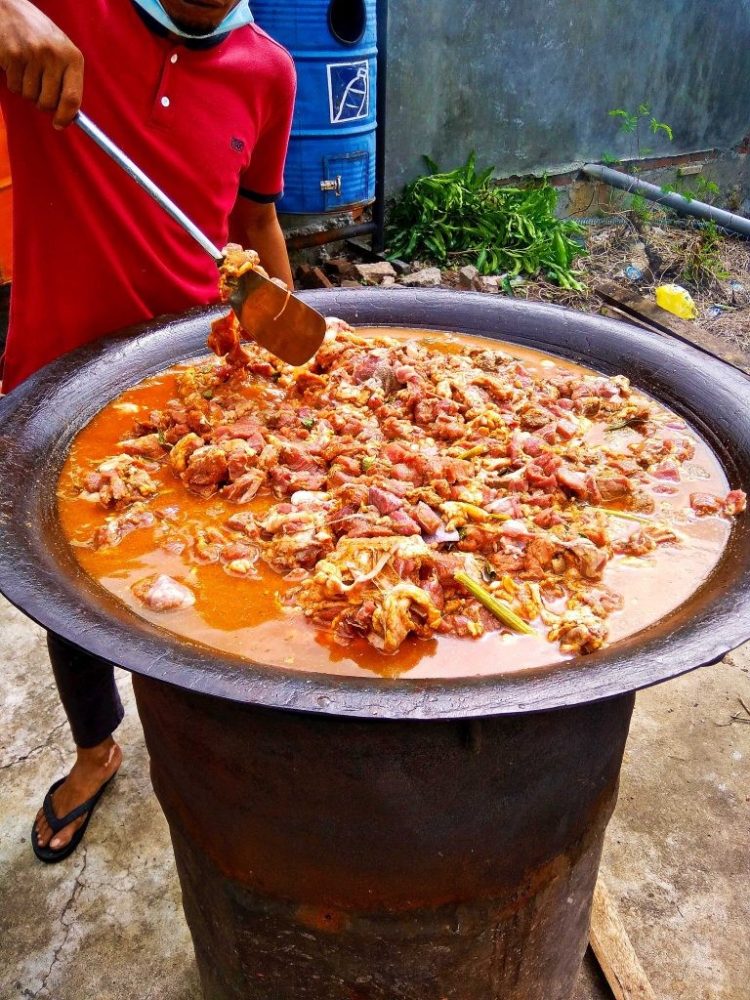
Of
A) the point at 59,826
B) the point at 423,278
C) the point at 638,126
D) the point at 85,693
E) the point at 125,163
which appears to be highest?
the point at 125,163

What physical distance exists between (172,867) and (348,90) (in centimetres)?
508

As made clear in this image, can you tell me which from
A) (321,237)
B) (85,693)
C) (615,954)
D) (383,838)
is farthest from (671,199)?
(383,838)

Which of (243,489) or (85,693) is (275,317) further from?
→ (85,693)

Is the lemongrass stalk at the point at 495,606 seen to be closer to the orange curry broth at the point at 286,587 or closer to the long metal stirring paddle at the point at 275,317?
the orange curry broth at the point at 286,587

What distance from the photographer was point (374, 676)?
1526mm

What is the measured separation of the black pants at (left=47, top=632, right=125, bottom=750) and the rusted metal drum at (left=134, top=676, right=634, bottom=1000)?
34.8 inches

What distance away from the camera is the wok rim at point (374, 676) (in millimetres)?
1315

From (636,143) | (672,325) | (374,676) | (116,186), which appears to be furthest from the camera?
(636,143)

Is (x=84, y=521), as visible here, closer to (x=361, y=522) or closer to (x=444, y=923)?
(x=361, y=522)

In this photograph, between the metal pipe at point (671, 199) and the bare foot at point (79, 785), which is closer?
the bare foot at point (79, 785)

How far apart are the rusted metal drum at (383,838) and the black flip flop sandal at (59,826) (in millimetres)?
1141

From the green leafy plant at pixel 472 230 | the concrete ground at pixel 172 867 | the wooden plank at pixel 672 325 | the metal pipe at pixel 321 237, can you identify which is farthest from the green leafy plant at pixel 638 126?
the concrete ground at pixel 172 867

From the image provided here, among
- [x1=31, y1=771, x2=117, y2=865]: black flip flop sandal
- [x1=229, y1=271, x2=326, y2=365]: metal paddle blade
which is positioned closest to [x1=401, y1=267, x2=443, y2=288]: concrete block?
[x1=229, y1=271, x2=326, y2=365]: metal paddle blade

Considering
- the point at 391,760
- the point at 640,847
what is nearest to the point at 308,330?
the point at 391,760
